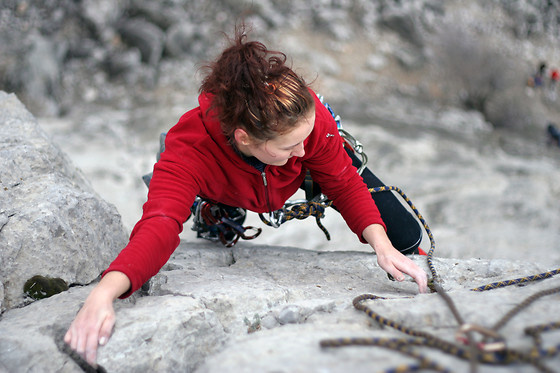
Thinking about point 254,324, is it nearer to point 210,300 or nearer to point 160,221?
point 210,300

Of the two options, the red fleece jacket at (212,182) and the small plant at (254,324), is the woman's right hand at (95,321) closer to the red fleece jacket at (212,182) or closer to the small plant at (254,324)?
the red fleece jacket at (212,182)

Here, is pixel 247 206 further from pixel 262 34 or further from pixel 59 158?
pixel 262 34

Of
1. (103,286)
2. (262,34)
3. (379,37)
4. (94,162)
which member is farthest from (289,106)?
(379,37)

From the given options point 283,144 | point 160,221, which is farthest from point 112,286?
point 283,144

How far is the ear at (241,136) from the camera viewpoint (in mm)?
1720

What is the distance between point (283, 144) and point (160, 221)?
0.52 meters

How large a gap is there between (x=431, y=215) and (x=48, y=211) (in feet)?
13.3

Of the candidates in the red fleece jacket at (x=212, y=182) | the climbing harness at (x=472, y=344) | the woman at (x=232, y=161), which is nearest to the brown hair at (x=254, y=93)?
the woman at (x=232, y=161)

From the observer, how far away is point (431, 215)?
16.5 feet

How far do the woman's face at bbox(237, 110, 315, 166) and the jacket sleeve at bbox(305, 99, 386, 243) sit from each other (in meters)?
0.24

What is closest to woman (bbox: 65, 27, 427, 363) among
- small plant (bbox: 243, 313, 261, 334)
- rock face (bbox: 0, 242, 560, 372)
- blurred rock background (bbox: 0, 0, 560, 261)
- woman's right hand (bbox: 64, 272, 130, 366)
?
woman's right hand (bbox: 64, 272, 130, 366)

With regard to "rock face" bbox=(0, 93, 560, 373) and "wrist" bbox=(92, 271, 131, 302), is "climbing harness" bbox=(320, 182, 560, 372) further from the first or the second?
"wrist" bbox=(92, 271, 131, 302)

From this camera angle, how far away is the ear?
172 cm

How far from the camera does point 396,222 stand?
2510 mm
